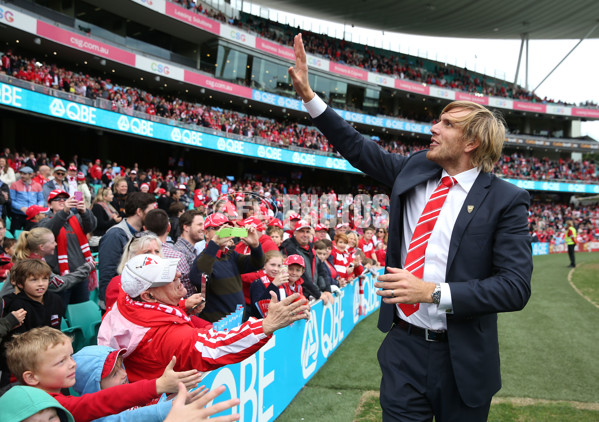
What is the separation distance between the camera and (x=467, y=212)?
2.27 metres

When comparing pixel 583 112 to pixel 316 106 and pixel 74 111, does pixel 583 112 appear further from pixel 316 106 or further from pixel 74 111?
pixel 316 106

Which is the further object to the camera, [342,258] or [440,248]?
[342,258]

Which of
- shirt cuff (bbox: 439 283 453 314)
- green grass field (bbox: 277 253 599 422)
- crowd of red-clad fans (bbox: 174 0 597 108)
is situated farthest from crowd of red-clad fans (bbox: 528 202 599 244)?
shirt cuff (bbox: 439 283 453 314)

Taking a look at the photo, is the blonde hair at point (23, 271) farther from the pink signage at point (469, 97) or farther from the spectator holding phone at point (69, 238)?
the pink signage at point (469, 97)

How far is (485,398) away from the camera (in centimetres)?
225

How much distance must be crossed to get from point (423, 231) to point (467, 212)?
9.4 inches

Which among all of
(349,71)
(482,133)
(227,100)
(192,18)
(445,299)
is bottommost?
(445,299)

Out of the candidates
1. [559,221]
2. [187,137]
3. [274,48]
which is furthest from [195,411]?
[559,221]

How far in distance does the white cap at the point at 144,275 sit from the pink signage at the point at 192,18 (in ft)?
92.8

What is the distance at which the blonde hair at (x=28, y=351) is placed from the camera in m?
2.47

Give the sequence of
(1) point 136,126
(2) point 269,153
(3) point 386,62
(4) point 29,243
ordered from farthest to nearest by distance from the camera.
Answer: (3) point 386,62, (2) point 269,153, (1) point 136,126, (4) point 29,243

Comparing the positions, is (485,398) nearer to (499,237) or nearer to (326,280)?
(499,237)

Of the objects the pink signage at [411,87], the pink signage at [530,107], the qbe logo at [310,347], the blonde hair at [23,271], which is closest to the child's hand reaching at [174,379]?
the blonde hair at [23,271]

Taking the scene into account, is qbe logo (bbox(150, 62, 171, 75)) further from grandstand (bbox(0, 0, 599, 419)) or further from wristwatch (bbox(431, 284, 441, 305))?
wristwatch (bbox(431, 284, 441, 305))
